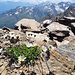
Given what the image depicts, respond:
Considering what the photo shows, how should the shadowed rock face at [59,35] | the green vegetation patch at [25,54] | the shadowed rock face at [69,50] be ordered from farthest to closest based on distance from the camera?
the shadowed rock face at [59,35] → the shadowed rock face at [69,50] → the green vegetation patch at [25,54]

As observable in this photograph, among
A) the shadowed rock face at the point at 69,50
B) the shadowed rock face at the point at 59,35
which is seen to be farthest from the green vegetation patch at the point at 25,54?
the shadowed rock face at the point at 59,35

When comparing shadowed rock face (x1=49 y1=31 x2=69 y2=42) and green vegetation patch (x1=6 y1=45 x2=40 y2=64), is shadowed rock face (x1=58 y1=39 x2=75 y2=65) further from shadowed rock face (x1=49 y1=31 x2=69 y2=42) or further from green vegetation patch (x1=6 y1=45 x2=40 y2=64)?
shadowed rock face (x1=49 y1=31 x2=69 y2=42)

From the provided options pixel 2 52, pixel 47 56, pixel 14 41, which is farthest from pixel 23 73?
pixel 14 41

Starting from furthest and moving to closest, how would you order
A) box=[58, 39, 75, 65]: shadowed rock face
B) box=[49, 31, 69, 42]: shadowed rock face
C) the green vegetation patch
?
box=[49, 31, 69, 42]: shadowed rock face < box=[58, 39, 75, 65]: shadowed rock face < the green vegetation patch

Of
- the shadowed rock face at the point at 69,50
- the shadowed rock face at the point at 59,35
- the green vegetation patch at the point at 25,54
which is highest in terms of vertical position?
the green vegetation patch at the point at 25,54

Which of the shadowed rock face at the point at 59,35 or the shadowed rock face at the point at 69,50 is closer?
the shadowed rock face at the point at 69,50

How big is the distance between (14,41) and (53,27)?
919 cm

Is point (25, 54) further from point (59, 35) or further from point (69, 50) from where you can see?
point (59, 35)

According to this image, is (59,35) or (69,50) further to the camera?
(59,35)

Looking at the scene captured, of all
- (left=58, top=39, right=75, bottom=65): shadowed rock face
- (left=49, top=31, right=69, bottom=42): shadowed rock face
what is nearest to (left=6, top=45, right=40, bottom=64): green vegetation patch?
(left=58, top=39, right=75, bottom=65): shadowed rock face

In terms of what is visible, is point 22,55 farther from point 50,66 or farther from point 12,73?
point 50,66

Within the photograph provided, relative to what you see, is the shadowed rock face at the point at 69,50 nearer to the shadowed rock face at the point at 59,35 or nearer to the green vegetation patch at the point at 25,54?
the green vegetation patch at the point at 25,54

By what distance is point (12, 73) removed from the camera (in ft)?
29.0

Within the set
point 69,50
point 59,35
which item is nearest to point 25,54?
point 69,50
